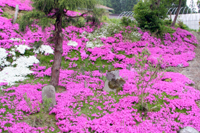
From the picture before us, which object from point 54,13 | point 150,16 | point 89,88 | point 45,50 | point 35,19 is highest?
point 150,16

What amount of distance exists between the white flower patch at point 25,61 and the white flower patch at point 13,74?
62cm

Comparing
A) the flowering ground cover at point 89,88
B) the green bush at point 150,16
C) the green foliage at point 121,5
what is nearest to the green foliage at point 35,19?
the flowering ground cover at point 89,88

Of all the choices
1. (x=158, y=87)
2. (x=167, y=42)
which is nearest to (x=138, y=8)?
(x=167, y=42)

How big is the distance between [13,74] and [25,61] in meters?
2.02

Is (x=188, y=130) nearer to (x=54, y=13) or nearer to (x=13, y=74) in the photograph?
(x=54, y=13)

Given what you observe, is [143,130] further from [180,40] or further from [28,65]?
[180,40]

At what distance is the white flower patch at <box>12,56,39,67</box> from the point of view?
12.9 m

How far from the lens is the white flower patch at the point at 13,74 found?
10383mm

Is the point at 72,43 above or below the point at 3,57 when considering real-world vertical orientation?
above

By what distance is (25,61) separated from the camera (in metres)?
13.2

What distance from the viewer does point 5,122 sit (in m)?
6.17

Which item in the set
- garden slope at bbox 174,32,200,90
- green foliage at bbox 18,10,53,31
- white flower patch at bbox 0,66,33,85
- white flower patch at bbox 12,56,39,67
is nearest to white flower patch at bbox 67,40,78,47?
white flower patch at bbox 12,56,39,67

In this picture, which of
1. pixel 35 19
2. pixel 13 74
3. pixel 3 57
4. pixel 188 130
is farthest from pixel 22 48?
pixel 188 130

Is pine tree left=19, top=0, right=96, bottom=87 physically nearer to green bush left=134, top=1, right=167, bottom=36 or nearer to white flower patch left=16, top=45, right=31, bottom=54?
white flower patch left=16, top=45, right=31, bottom=54
